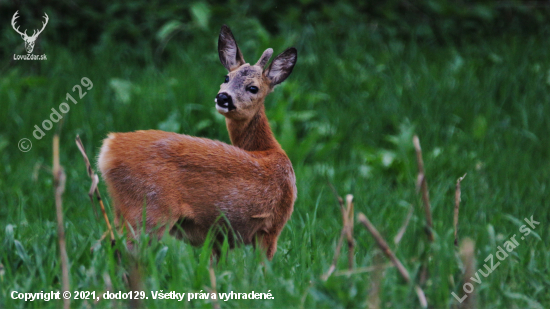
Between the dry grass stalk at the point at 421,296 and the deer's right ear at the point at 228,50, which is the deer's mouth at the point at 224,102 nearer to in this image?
the deer's right ear at the point at 228,50

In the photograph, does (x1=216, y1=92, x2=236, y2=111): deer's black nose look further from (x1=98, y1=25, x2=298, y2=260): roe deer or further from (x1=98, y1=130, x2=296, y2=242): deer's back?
(x1=98, y1=130, x2=296, y2=242): deer's back

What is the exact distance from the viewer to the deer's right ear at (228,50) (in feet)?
12.3

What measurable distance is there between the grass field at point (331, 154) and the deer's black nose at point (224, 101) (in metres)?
0.78

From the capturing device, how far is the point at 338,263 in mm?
2844

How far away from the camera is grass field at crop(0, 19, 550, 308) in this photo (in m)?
2.75

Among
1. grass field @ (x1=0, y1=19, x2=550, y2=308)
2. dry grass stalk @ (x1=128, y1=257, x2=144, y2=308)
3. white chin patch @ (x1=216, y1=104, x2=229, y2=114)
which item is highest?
white chin patch @ (x1=216, y1=104, x2=229, y2=114)

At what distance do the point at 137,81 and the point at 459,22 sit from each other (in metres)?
4.27

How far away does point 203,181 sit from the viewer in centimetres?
317

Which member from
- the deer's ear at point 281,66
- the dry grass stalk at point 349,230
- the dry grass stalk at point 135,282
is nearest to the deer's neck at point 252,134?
the deer's ear at point 281,66

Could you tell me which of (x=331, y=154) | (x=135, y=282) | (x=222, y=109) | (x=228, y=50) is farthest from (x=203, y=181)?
(x=331, y=154)

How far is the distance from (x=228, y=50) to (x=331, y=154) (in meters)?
2.33

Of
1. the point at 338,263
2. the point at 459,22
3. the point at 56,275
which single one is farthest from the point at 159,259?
the point at 459,22

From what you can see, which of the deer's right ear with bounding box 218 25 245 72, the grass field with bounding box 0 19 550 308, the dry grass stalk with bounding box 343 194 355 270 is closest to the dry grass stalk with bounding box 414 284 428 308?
the grass field with bounding box 0 19 550 308

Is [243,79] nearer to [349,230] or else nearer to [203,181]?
[203,181]
